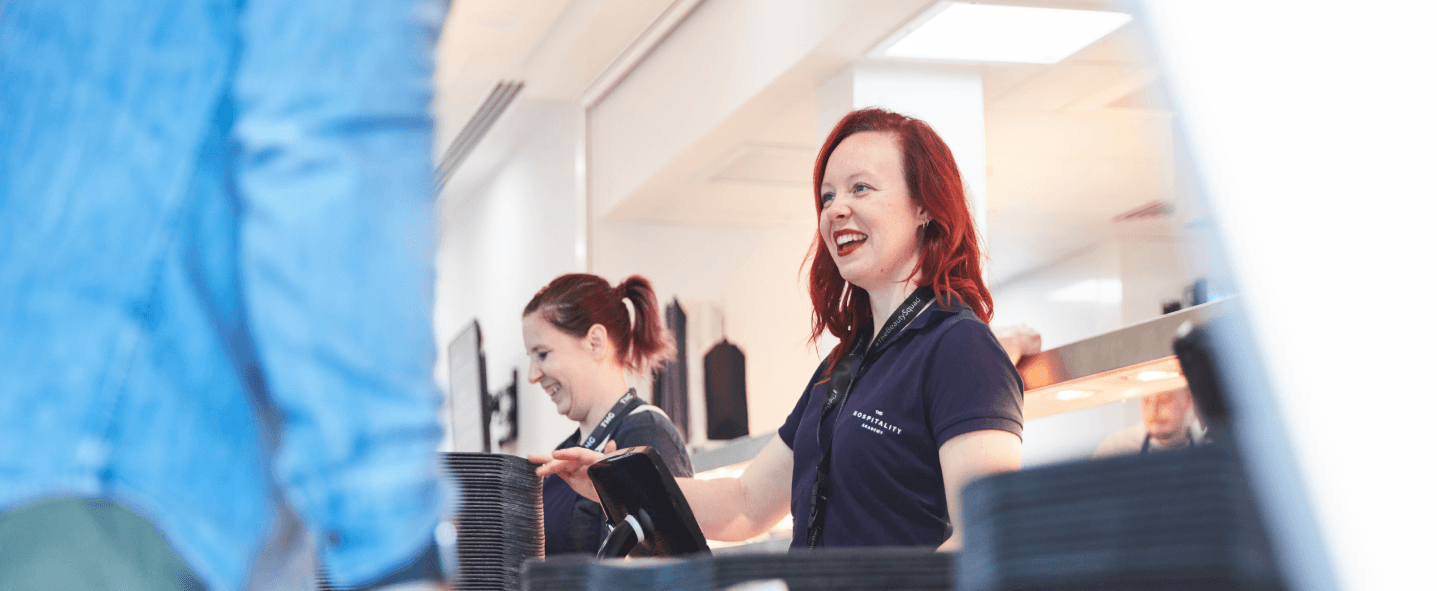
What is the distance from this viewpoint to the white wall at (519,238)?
6.07m

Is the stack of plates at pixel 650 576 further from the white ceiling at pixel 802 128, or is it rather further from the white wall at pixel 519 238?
the white wall at pixel 519 238

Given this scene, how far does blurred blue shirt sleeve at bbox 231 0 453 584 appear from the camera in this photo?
571 millimetres

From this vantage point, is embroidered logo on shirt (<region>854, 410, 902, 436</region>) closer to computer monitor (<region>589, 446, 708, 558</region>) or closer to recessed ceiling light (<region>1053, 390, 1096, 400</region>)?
computer monitor (<region>589, 446, 708, 558</region>)

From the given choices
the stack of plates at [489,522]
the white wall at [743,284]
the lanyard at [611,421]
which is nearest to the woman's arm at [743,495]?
the stack of plates at [489,522]

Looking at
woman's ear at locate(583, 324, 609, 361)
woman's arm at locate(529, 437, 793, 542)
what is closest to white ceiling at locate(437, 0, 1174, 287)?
woman's ear at locate(583, 324, 609, 361)

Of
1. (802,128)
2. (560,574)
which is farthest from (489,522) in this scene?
(802,128)

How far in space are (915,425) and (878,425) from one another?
0.05 m

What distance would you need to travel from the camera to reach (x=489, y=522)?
1278 millimetres

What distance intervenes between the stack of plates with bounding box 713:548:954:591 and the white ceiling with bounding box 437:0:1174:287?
10.0ft

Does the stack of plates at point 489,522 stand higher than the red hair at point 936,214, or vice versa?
the red hair at point 936,214

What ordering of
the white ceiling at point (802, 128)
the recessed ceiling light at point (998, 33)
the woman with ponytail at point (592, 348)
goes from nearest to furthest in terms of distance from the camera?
the woman with ponytail at point (592, 348)
the recessed ceiling light at point (998, 33)
the white ceiling at point (802, 128)

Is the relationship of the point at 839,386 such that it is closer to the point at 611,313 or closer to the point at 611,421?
the point at 611,421

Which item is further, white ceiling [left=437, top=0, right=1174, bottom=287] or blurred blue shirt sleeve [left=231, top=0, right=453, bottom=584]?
white ceiling [left=437, top=0, right=1174, bottom=287]

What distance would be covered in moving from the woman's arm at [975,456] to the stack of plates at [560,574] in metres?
0.74
